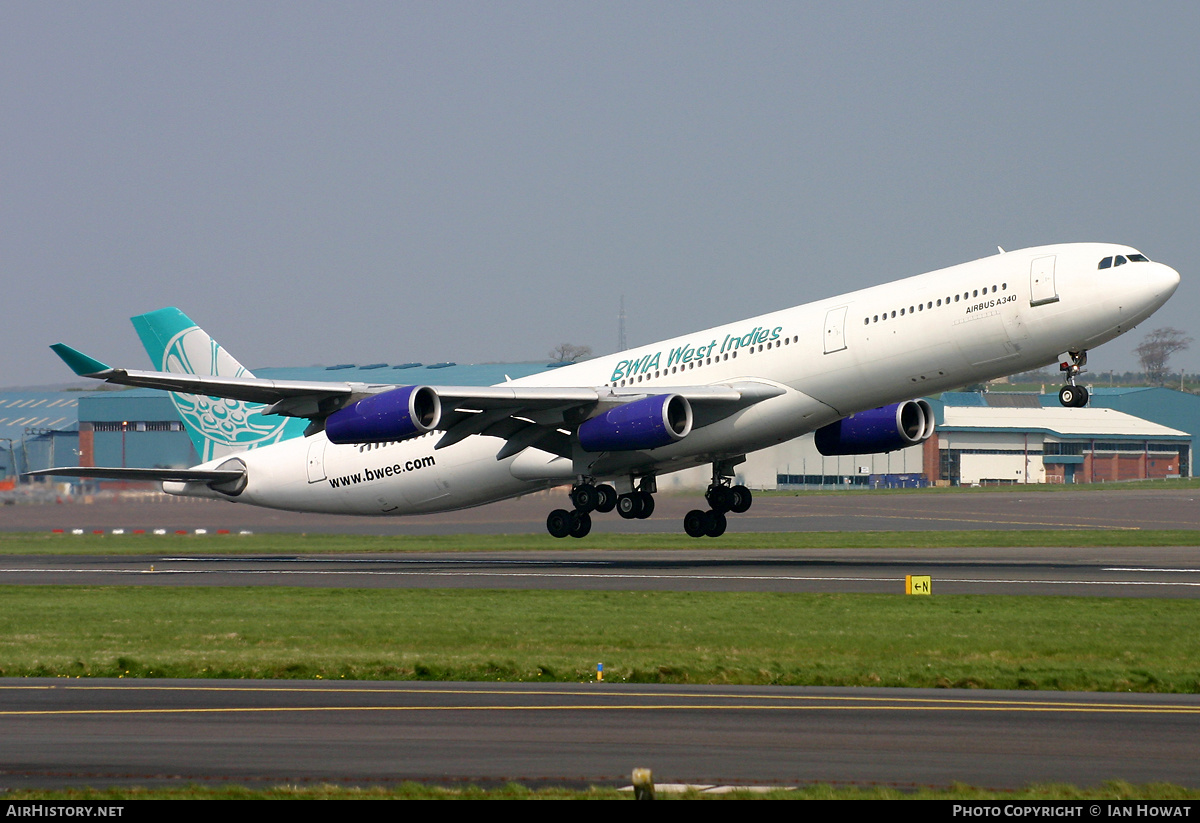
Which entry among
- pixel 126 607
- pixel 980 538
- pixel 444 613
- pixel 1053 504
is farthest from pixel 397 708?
pixel 1053 504

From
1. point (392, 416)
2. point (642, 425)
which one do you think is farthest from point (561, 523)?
point (392, 416)

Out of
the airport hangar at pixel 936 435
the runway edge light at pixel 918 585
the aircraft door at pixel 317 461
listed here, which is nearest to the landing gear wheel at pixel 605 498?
the aircraft door at pixel 317 461

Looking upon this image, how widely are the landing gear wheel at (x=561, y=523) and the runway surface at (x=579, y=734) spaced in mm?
24840

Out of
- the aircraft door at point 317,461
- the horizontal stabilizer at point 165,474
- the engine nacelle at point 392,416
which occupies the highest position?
the engine nacelle at point 392,416

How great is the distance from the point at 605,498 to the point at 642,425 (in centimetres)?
629

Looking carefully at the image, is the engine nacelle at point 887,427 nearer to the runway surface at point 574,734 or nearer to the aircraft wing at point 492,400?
the aircraft wing at point 492,400

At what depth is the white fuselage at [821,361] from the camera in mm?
32750

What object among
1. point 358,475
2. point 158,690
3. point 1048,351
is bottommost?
point 158,690

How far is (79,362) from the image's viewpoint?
33500mm

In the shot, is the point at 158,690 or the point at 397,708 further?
the point at 158,690

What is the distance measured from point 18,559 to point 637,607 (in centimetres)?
2766

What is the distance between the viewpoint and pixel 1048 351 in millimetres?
33344

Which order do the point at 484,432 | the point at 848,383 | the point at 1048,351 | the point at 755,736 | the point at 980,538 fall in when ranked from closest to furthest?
the point at 755,736 → the point at 1048,351 → the point at 848,383 → the point at 484,432 → the point at 980,538

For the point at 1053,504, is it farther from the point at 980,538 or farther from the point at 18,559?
the point at 18,559
